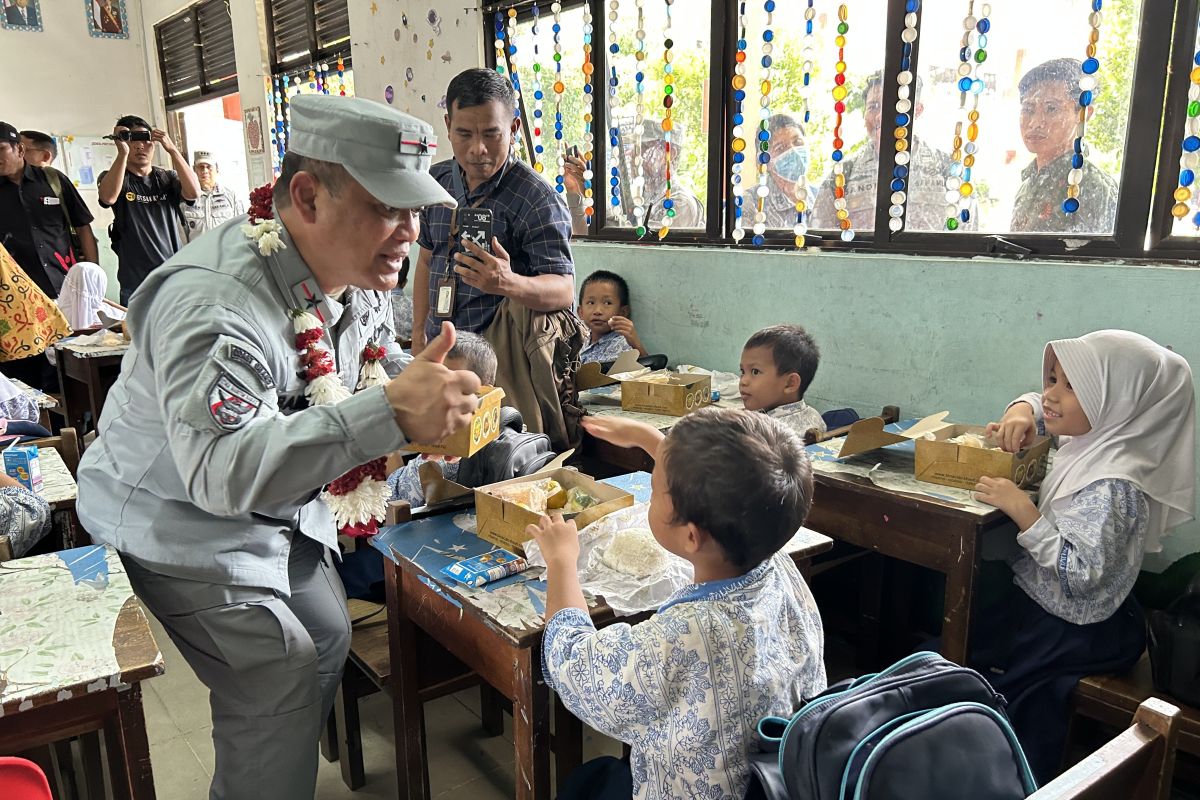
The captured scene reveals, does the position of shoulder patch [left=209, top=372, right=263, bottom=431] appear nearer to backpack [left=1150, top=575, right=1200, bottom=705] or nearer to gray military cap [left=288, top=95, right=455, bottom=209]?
gray military cap [left=288, top=95, right=455, bottom=209]

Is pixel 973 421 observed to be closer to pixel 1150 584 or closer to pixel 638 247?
pixel 1150 584

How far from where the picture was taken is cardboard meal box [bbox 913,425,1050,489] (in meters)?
2.05

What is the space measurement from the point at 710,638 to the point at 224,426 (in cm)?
73

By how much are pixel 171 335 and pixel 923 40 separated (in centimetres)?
254

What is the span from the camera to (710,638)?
1.13 m

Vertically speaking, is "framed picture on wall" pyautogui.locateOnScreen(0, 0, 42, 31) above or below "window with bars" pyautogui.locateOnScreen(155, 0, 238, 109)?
above

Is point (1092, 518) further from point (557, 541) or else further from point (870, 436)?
point (557, 541)

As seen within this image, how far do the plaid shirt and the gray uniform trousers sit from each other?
1.35 meters

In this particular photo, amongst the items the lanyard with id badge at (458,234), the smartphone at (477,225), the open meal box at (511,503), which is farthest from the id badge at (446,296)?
the open meal box at (511,503)

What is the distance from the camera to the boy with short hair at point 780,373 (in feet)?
9.00

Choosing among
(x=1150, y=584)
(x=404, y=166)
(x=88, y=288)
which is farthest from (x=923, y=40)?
(x=88, y=288)

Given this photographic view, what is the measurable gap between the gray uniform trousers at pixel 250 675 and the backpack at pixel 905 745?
0.87 metres

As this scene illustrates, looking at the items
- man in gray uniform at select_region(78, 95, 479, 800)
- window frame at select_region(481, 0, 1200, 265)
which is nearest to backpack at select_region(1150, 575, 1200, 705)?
window frame at select_region(481, 0, 1200, 265)

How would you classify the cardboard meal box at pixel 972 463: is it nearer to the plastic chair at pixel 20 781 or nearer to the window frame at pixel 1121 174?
the window frame at pixel 1121 174
